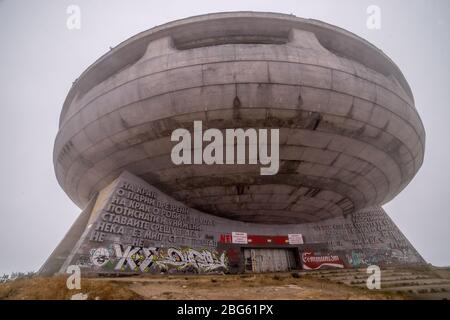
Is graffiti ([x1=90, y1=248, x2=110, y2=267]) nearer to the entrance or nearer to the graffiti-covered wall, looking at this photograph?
the graffiti-covered wall

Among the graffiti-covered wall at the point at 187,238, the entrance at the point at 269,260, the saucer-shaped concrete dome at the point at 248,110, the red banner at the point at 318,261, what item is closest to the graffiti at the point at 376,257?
the graffiti-covered wall at the point at 187,238

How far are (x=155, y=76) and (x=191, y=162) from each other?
17.2 feet

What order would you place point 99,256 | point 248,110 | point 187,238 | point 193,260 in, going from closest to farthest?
point 99,256
point 248,110
point 193,260
point 187,238

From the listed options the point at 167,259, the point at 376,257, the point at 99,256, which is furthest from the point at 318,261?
the point at 99,256

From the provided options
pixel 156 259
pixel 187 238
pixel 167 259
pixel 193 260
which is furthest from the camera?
pixel 187 238

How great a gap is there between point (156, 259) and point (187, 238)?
3.06 meters

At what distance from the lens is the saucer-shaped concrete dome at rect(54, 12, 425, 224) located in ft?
45.3

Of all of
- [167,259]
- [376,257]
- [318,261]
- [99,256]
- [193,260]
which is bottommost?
[318,261]

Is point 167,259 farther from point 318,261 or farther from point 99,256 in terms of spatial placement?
point 318,261

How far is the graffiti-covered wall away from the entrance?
1.71 feet

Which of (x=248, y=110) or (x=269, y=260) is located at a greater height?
(x=248, y=110)

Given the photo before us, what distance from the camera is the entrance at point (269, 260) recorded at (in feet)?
68.2

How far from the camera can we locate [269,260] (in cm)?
2133

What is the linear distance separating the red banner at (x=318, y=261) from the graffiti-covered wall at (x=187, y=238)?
320mm
